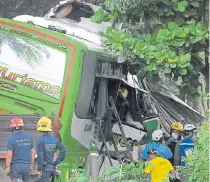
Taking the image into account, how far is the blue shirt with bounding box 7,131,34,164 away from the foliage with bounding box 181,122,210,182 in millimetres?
3089

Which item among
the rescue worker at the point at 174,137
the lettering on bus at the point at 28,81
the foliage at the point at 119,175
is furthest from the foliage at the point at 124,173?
the rescue worker at the point at 174,137

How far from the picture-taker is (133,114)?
55.7 feet

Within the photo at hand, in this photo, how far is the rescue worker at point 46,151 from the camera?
12.0 metres

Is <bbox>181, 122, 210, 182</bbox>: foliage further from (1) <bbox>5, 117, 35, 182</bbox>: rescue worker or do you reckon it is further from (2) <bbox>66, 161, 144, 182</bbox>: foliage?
(1) <bbox>5, 117, 35, 182</bbox>: rescue worker

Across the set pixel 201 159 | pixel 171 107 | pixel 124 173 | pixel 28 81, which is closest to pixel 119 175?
pixel 124 173

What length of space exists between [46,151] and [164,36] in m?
2.62

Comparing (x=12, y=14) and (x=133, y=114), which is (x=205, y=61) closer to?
(x=133, y=114)

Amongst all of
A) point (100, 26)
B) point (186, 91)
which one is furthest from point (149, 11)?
point (100, 26)

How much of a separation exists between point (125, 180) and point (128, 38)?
270 centimetres

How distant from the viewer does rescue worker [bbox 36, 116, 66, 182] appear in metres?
12.0

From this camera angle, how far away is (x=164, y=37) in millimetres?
11109

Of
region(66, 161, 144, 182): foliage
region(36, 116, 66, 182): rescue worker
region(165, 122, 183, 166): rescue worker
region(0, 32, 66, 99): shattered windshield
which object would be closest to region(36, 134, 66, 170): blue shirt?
region(36, 116, 66, 182): rescue worker

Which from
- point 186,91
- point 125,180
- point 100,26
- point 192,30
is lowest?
point 125,180

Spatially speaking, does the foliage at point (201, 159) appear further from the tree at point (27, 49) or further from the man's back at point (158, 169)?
the tree at point (27, 49)
